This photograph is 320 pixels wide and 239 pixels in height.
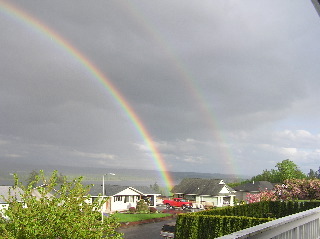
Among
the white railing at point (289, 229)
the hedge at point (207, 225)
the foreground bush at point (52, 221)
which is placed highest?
the white railing at point (289, 229)

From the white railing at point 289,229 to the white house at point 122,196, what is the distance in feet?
222

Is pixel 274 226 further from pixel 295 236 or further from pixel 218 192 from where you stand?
pixel 218 192

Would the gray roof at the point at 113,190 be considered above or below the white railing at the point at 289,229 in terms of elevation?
below

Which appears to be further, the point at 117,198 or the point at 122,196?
the point at 122,196

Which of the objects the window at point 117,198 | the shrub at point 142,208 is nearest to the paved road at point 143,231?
the shrub at point 142,208

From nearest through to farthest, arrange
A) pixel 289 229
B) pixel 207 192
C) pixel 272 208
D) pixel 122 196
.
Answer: pixel 289 229
pixel 272 208
pixel 122 196
pixel 207 192

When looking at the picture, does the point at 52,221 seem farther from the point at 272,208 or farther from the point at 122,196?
the point at 122,196

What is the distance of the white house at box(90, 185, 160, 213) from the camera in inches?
2918

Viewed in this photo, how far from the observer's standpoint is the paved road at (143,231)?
4447 cm

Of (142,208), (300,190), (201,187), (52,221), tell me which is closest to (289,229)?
(52,221)

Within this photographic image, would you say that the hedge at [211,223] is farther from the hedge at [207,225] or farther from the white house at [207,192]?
the white house at [207,192]

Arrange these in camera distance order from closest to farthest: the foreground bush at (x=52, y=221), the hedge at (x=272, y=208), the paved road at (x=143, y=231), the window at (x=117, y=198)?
the foreground bush at (x=52, y=221) < the hedge at (x=272, y=208) < the paved road at (x=143, y=231) < the window at (x=117, y=198)

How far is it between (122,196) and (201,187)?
2313cm

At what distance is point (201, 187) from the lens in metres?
90.9
